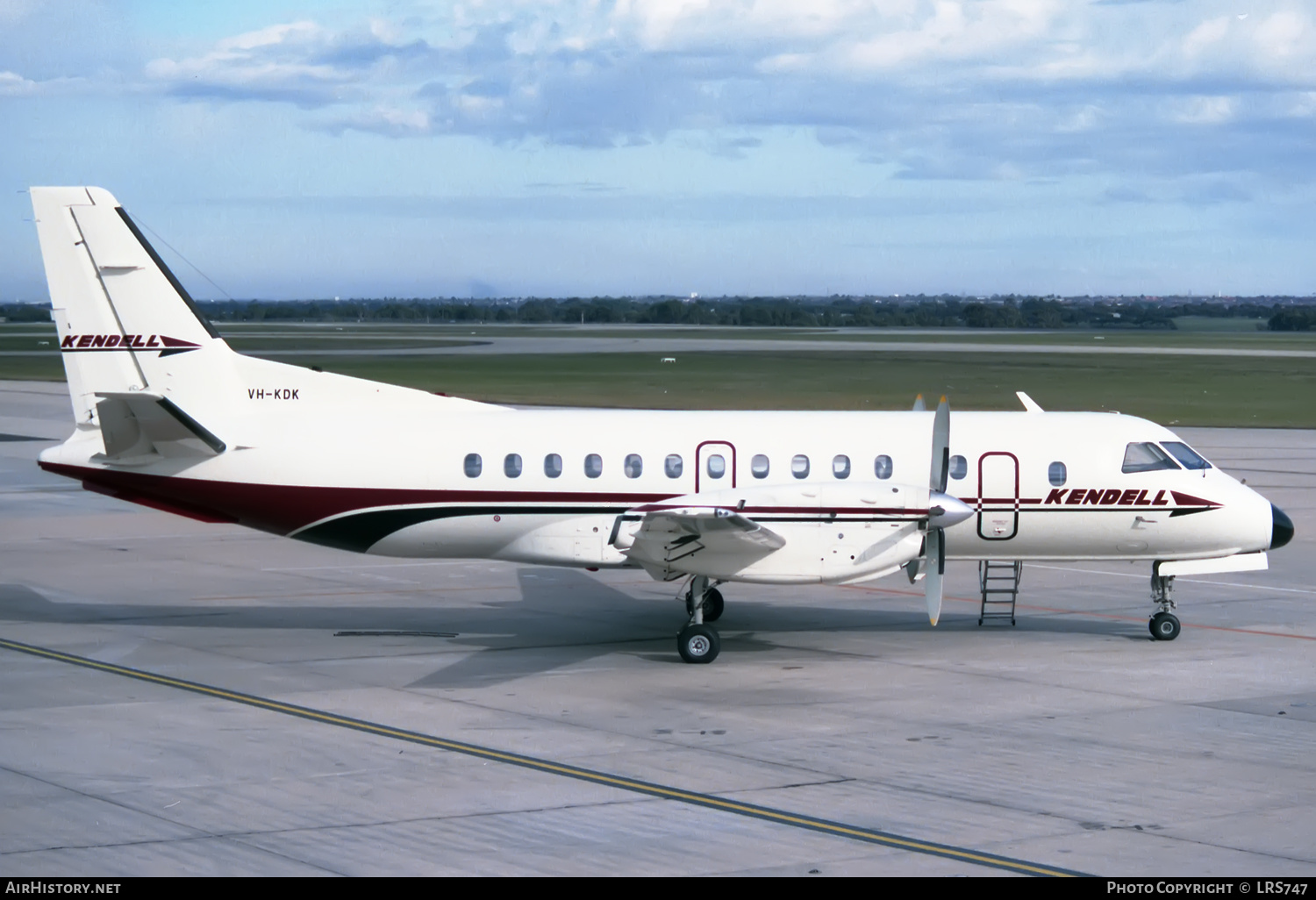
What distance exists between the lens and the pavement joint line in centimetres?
1152

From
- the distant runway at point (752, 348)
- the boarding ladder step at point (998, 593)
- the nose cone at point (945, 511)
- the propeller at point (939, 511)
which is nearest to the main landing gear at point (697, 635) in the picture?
the propeller at point (939, 511)

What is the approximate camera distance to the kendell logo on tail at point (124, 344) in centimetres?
2028

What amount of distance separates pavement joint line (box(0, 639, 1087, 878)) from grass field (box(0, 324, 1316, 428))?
41.7 metres

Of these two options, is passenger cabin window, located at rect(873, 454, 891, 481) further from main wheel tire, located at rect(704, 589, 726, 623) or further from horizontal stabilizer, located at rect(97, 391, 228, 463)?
horizontal stabilizer, located at rect(97, 391, 228, 463)

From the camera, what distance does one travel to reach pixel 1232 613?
74.5 ft

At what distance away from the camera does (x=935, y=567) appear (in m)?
18.4

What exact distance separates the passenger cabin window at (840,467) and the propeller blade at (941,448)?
1.21m

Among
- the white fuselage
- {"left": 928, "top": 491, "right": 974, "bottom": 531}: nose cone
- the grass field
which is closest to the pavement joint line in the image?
the white fuselage

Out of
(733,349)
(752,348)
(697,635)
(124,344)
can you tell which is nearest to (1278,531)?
(697,635)

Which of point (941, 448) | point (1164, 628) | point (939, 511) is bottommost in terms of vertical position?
point (1164, 628)

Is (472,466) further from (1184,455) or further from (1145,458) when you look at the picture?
(1184,455)

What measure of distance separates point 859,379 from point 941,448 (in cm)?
6104
